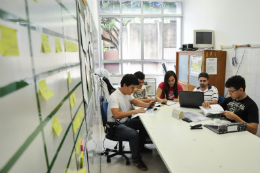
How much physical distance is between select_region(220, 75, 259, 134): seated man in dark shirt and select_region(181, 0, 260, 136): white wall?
1.21m

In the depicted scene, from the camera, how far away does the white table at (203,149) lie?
1234mm

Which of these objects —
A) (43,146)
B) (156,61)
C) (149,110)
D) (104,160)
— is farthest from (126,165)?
(156,61)

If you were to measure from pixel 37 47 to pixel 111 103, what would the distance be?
7.08 ft

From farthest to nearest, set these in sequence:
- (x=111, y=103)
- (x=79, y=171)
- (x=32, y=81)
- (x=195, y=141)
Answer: (x=111, y=103) → (x=195, y=141) → (x=79, y=171) → (x=32, y=81)

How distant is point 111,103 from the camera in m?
2.58

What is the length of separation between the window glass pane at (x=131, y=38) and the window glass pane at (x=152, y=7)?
389mm

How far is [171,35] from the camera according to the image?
640 cm

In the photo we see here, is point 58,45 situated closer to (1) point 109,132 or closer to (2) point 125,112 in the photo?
(2) point 125,112

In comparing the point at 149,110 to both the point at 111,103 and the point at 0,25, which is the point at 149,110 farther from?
the point at 0,25

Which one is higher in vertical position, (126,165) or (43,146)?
(43,146)

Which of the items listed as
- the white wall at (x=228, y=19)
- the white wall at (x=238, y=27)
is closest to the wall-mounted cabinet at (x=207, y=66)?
the white wall at (x=238, y=27)

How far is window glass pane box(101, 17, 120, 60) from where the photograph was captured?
6.15 meters

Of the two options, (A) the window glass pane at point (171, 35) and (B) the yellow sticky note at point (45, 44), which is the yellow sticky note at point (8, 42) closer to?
(B) the yellow sticky note at point (45, 44)

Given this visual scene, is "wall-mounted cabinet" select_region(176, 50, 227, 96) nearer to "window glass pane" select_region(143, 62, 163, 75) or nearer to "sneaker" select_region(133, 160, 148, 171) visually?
"window glass pane" select_region(143, 62, 163, 75)
